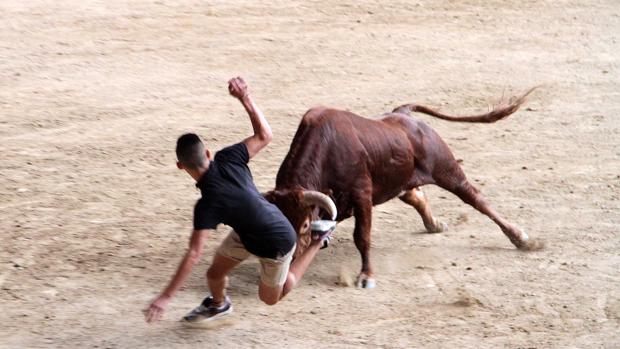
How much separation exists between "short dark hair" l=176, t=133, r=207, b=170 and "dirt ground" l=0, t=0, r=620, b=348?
4.60 ft

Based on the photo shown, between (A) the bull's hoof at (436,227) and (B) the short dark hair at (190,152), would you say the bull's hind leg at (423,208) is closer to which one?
(A) the bull's hoof at (436,227)

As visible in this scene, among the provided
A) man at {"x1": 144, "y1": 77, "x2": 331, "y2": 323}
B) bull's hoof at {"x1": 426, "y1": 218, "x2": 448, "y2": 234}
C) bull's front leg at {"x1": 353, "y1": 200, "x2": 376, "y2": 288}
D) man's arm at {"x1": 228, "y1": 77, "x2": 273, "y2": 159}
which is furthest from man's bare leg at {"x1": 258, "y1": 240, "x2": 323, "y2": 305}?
bull's hoof at {"x1": 426, "y1": 218, "x2": 448, "y2": 234}

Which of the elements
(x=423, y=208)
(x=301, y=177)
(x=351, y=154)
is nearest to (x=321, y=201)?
(x=301, y=177)

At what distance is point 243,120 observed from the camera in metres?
12.3

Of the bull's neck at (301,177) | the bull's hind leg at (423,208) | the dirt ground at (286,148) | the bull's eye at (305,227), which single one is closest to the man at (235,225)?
the bull's eye at (305,227)

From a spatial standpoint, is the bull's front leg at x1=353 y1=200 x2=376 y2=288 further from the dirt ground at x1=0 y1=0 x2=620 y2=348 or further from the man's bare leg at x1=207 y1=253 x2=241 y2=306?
the man's bare leg at x1=207 y1=253 x2=241 y2=306

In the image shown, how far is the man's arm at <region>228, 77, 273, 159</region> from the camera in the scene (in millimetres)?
7535

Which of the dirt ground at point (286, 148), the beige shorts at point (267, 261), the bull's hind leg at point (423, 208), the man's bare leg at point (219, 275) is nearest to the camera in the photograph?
the beige shorts at point (267, 261)

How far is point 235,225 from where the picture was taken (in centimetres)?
743

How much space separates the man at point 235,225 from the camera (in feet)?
23.5

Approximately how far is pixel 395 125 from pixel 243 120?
314 cm

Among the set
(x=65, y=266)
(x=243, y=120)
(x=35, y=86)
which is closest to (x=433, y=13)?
(x=243, y=120)

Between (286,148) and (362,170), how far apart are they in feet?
9.12

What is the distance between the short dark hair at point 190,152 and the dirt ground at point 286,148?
4.60 feet
